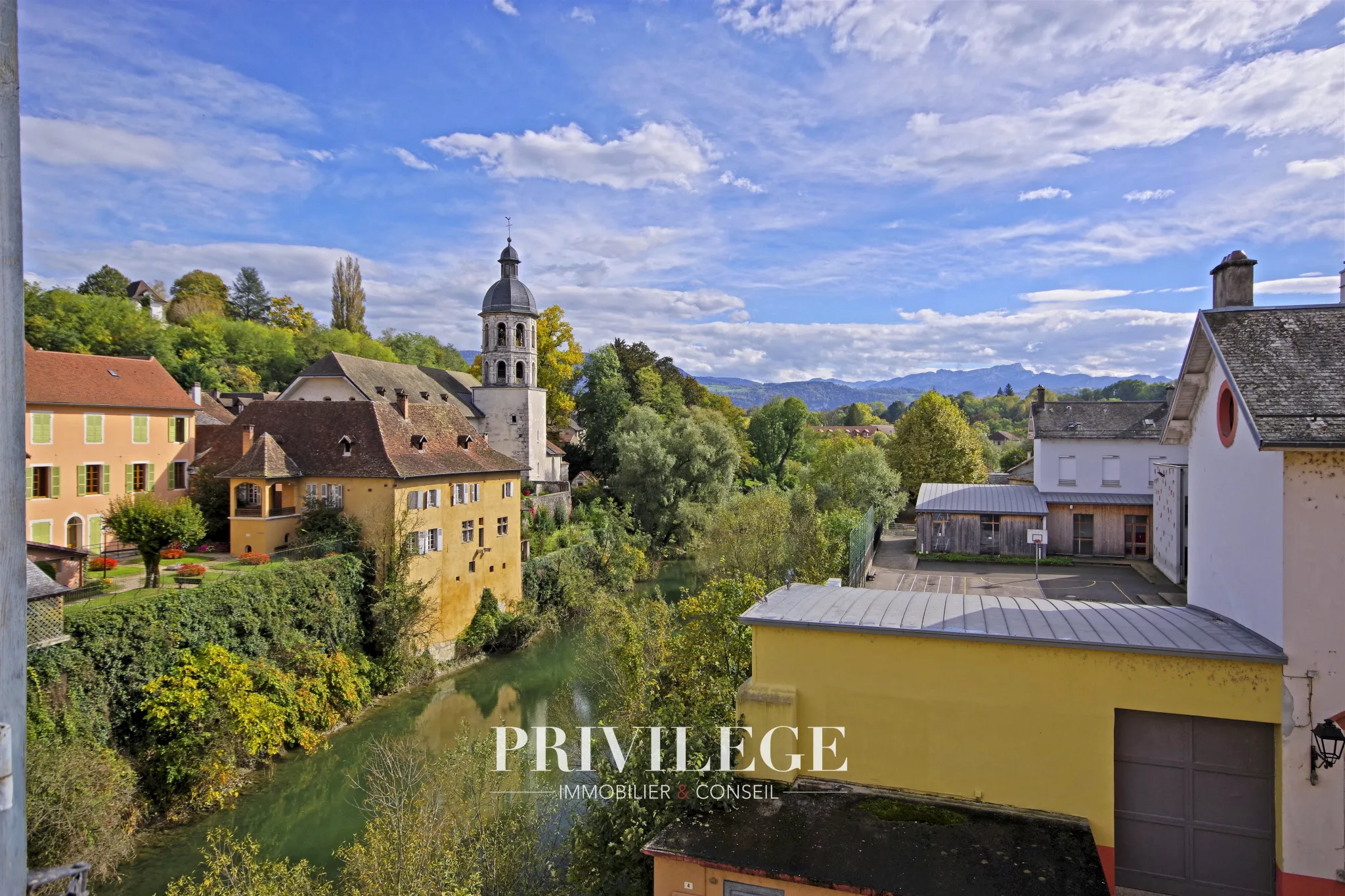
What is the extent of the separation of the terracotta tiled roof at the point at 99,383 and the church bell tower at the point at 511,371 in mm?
16788

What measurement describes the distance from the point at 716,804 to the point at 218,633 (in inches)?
592

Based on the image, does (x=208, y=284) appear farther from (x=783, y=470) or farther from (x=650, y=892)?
(x=650, y=892)

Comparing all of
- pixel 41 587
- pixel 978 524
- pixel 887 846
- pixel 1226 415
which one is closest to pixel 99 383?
pixel 41 587

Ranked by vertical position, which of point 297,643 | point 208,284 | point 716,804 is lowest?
point 297,643

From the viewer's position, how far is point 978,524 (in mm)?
30078

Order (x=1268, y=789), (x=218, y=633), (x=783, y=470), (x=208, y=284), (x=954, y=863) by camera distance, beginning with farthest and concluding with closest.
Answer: (x=208, y=284) → (x=783, y=470) → (x=218, y=633) → (x=1268, y=789) → (x=954, y=863)

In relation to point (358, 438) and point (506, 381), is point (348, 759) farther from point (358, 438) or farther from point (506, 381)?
A: point (506, 381)

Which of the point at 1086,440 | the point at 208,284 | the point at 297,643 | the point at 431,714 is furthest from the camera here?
the point at 208,284

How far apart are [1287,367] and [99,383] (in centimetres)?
3117

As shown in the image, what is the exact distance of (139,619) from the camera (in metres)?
16.0

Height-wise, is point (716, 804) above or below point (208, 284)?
below

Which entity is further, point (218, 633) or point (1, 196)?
point (218, 633)

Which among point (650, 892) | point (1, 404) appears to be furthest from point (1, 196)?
point (650, 892)

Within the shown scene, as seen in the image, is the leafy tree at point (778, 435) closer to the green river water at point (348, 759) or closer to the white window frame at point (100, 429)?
the green river water at point (348, 759)
